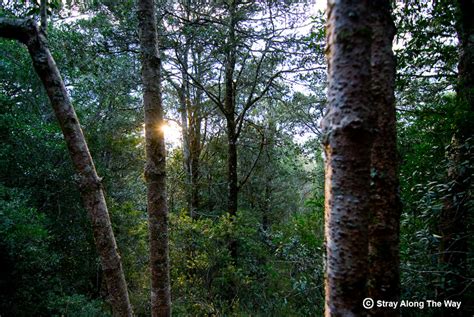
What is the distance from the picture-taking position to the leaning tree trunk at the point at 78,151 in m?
1.64

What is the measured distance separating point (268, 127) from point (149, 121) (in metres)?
8.07

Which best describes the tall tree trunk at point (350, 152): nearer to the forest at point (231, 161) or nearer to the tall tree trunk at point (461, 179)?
the forest at point (231, 161)

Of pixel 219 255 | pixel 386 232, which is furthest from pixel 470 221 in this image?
pixel 219 255

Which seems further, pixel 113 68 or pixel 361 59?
pixel 113 68

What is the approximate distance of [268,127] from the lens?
400 inches

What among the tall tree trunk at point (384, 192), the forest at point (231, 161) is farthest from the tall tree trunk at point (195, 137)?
the tall tree trunk at point (384, 192)

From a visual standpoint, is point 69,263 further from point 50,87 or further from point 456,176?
point 456,176

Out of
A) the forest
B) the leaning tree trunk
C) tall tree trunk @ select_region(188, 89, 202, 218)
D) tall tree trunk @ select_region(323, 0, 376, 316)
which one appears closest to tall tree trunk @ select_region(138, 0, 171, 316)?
the forest

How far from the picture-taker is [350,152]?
0.92m

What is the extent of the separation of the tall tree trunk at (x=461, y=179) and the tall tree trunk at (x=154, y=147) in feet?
8.62

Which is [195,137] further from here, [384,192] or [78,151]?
[384,192]

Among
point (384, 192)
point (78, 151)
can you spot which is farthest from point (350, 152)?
point (78, 151)

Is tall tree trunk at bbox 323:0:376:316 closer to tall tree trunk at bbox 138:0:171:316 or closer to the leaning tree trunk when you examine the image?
the leaning tree trunk

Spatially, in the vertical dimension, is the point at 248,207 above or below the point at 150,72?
below
